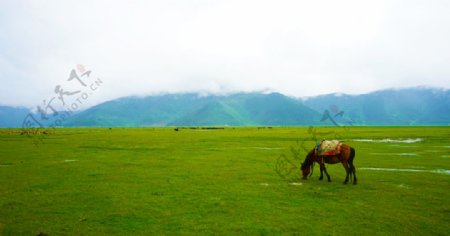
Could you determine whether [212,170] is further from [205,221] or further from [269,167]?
[205,221]

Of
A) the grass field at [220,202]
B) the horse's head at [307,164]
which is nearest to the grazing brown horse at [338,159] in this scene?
the horse's head at [307,164]

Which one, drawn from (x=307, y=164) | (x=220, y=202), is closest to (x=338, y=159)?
(x=307, y=164)

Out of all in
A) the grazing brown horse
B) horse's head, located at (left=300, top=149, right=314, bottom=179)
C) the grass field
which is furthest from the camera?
horse's head, located at (left=300, top=149, right=314, bottom=179)

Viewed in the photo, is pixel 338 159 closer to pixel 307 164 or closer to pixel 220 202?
pixel 307 164

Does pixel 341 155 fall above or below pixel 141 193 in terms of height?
above

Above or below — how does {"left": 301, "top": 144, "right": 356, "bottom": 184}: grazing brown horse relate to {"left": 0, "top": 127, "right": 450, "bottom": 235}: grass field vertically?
above

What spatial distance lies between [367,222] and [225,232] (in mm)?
5682

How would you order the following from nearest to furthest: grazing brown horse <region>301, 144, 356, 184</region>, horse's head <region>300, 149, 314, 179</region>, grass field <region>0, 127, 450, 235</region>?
grass field <region>0, 127, 450, 235</region>, grazing brown horse <region>301, 144, 356, 184</region>, horse's head <region>300, 149, 314, 179</region>

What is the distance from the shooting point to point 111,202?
1644 centimetres

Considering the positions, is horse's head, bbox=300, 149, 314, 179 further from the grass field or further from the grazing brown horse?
the grass field

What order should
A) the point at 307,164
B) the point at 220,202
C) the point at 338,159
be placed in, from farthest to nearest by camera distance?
1. the point at 307,164
2. the point at 338,159
3. the point at 220,202

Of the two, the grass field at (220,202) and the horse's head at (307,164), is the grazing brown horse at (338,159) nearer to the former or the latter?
the horse's head at (307,164)

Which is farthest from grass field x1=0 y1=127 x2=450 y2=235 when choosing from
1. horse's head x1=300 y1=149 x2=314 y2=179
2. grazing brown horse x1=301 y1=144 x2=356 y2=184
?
grazing brown horse x1=301 y1=144 x2=356 y2=184

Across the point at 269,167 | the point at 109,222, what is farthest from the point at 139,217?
the point at 269,167
